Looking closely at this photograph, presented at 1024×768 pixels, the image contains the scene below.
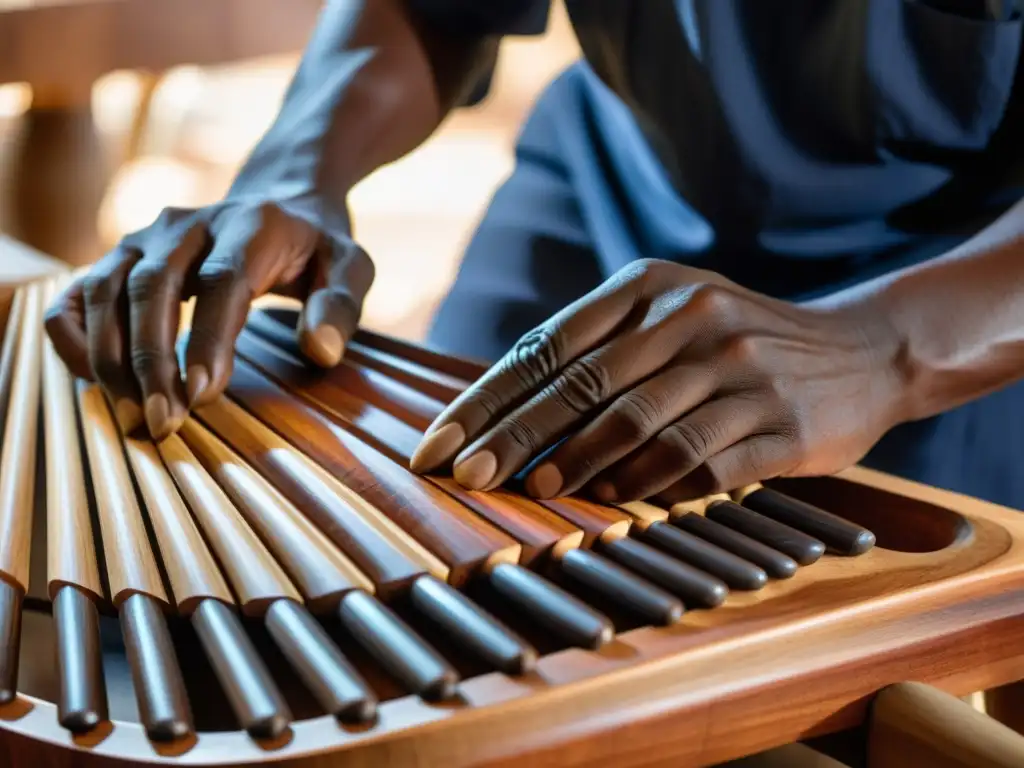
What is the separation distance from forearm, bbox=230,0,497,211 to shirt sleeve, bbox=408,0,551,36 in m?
0.03

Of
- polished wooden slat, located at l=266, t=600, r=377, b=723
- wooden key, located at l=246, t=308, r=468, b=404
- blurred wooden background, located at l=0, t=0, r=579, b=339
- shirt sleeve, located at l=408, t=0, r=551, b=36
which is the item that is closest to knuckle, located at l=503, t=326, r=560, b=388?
wooden key, located at l=246, t=308, r=468, b=404

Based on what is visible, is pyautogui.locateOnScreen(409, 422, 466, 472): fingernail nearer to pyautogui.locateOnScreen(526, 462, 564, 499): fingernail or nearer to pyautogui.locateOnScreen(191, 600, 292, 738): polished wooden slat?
pyautogui.locateOnScreen(526, 462, 564, 499): fingernail

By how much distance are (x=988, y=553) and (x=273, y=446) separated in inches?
16.5

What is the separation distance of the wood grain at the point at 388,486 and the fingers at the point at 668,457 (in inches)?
3.3

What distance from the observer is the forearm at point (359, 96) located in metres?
1.12

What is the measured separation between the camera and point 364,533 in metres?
0.56

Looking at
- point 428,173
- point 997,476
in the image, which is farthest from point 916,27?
point 428,173

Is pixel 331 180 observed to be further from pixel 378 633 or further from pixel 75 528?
pixel 378 633

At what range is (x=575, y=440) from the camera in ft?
2.07

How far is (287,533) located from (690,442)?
0.22m

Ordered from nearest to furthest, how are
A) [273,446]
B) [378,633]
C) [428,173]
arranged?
[378,633] → [273,446] → [428,173]

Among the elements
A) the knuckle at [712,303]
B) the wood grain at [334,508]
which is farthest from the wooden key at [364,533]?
the knuckle at [712,303]

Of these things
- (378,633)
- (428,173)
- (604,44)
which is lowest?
(428,173)

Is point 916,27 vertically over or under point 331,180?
over
